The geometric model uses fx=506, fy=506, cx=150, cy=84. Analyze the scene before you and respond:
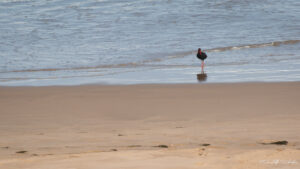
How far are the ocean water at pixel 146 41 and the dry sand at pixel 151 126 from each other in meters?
1.41

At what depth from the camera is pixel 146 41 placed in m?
18.3

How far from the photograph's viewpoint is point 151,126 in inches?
288

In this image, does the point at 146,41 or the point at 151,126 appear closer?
the point at 151,126

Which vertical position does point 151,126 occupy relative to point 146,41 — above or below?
above

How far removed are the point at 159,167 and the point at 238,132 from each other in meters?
2.04

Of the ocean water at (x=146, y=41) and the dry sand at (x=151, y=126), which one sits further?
the ocean water at (x=146, y=41)

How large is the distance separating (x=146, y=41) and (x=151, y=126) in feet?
36.7

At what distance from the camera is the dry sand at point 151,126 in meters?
5.26

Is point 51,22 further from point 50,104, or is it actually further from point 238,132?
point 238,132

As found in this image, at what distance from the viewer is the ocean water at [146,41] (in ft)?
40.8

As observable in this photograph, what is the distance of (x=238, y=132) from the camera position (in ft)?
21.8

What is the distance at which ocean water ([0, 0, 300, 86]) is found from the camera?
12.4 metres

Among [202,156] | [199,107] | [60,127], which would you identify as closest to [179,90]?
[199,107]

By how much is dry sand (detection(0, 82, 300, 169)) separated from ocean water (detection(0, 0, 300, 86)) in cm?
141
